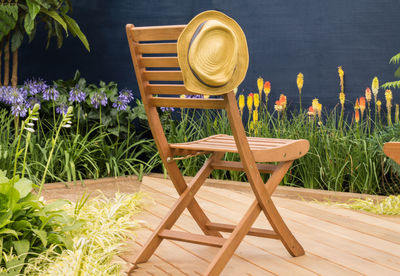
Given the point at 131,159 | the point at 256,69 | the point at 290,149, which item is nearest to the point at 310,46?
the point at 256,69

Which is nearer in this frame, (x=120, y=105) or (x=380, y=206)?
(x=380, y=206)

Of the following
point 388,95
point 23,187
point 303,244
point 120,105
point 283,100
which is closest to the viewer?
point 23,187

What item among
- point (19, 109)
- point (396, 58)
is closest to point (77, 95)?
point (19, 109)

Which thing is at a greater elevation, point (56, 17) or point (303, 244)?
point (56, 17)

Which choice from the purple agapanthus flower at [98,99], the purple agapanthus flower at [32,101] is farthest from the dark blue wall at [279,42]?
the purple agapanthus flower at [32,101]

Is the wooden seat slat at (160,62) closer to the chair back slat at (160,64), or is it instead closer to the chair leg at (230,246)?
the chair back slat at (160,64)

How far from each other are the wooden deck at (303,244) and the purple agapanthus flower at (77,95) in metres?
1.72

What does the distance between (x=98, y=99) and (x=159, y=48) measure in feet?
9.51

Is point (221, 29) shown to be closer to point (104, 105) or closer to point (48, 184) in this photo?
point (48, 184)

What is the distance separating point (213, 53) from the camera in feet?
7.39

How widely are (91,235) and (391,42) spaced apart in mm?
3261

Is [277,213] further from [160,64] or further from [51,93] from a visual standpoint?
[51,93]

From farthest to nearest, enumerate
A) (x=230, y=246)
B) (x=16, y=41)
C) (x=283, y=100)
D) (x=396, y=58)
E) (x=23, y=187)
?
(x=16, y=41) < (x=283, y=100) < (x=396, y=58) < (x=23, y=187) < (x=230, y=246)

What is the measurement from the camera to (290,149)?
260cm
